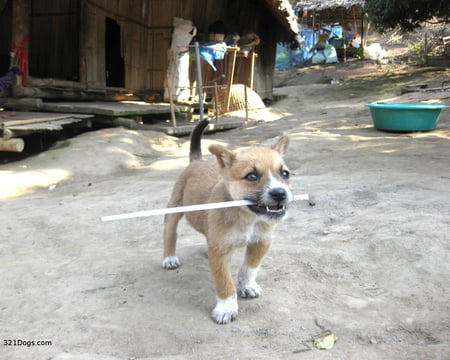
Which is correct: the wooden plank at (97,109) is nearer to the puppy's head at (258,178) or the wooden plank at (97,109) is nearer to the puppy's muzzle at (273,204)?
the puppy's head at (258,178)

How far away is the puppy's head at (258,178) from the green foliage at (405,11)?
16.9 m

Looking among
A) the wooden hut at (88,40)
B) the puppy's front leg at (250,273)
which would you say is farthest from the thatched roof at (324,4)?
the puppy's front leg at (250,273)

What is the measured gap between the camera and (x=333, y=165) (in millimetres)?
8523

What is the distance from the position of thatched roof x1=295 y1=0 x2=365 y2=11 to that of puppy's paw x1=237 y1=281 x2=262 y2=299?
2619cm

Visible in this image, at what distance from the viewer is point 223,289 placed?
333cm

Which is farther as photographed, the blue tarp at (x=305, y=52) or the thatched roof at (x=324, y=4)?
the blue tarp at (x=305, y=52)

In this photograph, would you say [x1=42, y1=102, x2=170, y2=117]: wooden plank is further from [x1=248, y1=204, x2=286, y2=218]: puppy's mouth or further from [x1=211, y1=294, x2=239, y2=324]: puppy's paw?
[x1=248, y1=204, x2=286, y2=218]: puppy's mouth

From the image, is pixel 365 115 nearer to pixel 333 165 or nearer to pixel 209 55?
pixel 209 55

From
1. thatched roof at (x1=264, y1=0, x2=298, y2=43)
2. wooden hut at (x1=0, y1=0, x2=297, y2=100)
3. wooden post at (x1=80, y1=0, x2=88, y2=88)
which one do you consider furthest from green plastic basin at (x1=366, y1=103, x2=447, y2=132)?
wooden post at (x1=80, y1=0, x2=88, y2=88)

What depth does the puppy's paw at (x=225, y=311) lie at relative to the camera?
3.30 meters

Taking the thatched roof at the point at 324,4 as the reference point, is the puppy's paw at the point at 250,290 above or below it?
below

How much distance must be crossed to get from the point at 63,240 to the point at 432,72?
2165 cm

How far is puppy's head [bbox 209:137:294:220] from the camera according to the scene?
9.60 ft

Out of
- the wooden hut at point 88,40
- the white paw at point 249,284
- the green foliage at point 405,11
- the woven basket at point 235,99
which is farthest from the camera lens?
the green foliage at point 405,11
